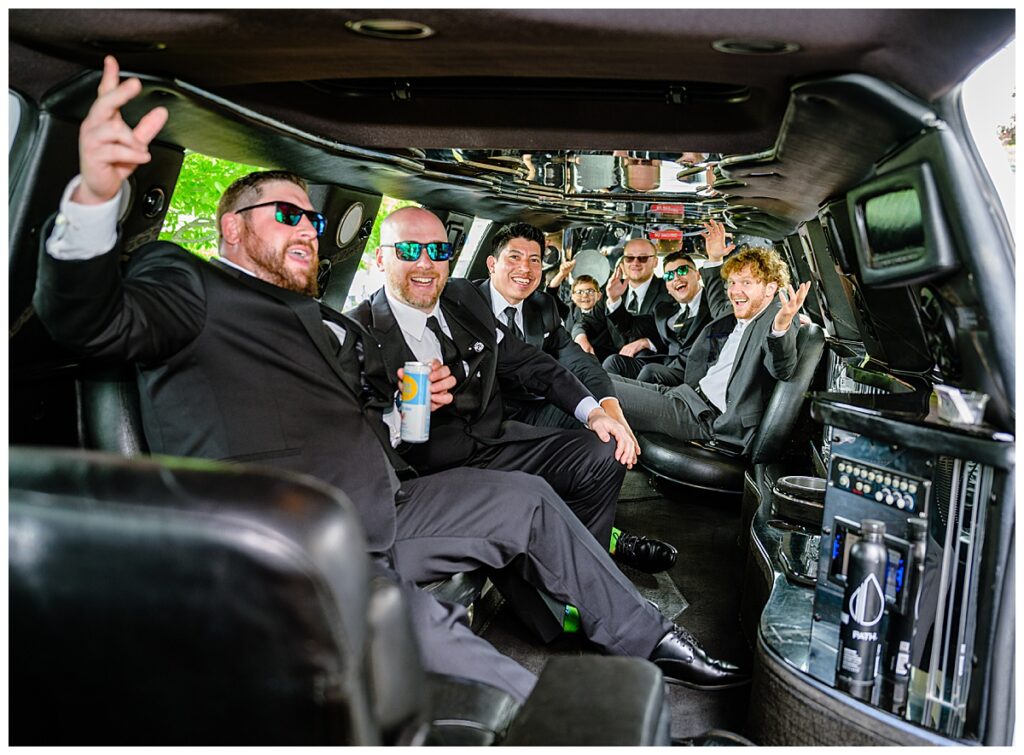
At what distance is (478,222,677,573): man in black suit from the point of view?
472cm

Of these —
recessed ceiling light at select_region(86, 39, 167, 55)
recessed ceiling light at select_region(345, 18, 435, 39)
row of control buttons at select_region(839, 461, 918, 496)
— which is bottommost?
row of control buttons at select_region(839, 461, 918, 496)

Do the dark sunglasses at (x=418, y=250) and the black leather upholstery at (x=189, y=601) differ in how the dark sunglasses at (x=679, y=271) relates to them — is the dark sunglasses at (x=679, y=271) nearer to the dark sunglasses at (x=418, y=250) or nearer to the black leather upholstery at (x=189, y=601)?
the dark sunglasses at (x=418, y=250)

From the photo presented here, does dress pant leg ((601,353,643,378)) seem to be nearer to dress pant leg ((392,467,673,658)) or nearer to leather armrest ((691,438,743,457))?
leather armrest ((691,438,743,457))

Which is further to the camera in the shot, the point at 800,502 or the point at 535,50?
the point at 800,502

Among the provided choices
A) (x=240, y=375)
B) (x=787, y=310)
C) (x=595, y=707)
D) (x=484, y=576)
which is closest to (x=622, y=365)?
(x=787, y=310)

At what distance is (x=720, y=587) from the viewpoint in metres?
3.97

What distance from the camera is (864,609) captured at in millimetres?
2129

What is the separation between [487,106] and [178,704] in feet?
7.76

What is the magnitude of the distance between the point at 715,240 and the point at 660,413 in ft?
6.06

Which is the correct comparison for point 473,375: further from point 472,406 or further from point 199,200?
point 199,200

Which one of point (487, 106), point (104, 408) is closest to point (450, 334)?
point (487, 106)

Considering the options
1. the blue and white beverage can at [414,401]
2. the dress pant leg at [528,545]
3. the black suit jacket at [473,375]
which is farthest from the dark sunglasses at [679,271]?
the blue and white beverage can at [414,401]

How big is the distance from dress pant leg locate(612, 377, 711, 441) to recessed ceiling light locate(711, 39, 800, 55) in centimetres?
372

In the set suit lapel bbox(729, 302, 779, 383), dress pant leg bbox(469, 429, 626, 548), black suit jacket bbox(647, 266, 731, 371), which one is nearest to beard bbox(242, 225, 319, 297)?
dress pant leg bbox(469, 429, 626, 548)
